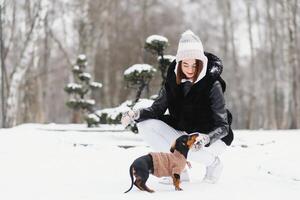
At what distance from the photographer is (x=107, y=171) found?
514cm

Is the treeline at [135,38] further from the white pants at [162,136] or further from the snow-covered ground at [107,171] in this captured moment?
the white pants at [162,136]

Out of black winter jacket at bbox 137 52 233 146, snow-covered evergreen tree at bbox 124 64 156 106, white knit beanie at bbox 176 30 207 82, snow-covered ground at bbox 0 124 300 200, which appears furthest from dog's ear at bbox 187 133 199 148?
snow-covered evergreen tree at bbox 124 64 156 106

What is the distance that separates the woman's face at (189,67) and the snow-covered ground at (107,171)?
881mm

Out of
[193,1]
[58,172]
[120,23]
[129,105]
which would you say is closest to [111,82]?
[120,23]

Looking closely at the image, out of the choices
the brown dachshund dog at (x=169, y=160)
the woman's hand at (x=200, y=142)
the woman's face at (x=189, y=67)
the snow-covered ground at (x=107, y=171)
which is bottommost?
the snow-covered ground at (x=107, y=171)

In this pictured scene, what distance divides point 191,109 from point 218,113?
0.77ft

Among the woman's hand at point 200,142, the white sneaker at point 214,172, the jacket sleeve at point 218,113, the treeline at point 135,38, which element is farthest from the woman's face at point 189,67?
the treeline at point 135,38

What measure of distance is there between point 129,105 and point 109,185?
14.6 ft

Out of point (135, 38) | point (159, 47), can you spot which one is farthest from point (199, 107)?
point (135, 38)

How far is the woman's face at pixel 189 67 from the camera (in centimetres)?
417

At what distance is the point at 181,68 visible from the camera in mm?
4273

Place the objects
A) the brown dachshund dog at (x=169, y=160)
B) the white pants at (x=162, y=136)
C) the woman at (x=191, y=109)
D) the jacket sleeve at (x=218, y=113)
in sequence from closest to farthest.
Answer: the brown dachshund dog at (x=169, y=160) < the jacket sleeve at (x=218, y=113) < the woman at (x=191, y=109) < the white pants at (x=162, y=136)

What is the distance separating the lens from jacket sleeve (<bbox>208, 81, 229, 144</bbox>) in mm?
3973

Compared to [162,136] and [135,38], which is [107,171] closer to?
[162,136]
